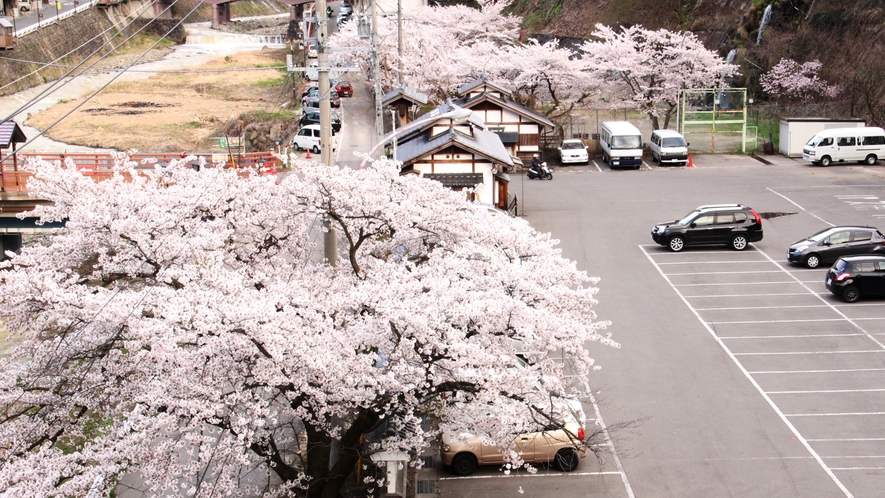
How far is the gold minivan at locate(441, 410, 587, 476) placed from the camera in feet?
49.1

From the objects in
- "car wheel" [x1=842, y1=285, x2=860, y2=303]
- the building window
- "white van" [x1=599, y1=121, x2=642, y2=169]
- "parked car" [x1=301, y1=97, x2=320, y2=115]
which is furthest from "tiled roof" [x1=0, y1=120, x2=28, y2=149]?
"white van" [x1=599, y1=121, x2=642, y2=169]

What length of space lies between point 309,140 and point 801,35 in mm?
28502

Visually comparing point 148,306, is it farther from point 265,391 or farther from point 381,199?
point 381,199

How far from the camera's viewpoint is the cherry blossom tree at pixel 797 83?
46.2m

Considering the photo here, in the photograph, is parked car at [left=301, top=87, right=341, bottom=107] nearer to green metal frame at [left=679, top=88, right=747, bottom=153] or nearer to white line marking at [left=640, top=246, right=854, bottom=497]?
green metal frame at [left=679, top=88, right=747, bottom=153]

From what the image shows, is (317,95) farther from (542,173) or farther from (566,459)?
(566,459)

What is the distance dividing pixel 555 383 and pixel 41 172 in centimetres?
960

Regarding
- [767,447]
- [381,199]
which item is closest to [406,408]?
[381,199]

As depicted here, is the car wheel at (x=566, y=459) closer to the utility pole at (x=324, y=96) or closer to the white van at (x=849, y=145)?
the utility pole at (x=324, y=96)

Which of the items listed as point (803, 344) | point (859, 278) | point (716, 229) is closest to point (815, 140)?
point (716, 229)

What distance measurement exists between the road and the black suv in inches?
15.9

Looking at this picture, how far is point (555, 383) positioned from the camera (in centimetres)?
1264

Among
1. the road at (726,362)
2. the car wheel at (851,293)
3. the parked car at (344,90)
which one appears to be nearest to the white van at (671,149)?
Answer: the road at (726,362)

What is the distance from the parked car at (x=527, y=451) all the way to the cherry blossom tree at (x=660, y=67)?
104ft
